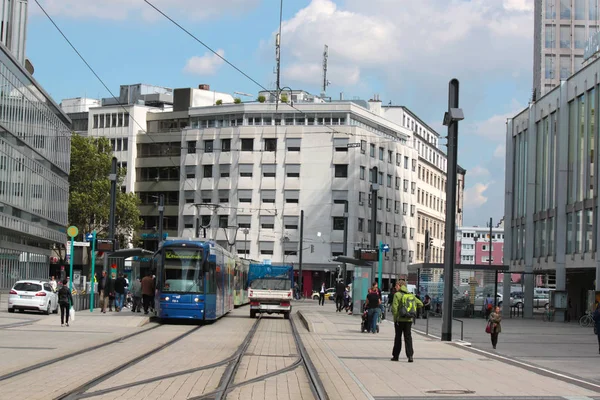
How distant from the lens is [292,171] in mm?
95938

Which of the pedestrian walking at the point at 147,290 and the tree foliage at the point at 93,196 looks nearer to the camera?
the pedestrian walking at the point at 147,290

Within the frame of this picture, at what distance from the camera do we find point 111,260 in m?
43.4

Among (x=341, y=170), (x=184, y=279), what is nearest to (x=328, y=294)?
(x=341, y=170)

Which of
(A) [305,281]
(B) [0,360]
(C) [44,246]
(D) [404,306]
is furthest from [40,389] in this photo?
(A) [305,281]

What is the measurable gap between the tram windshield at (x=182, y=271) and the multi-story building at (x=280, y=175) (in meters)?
57.6

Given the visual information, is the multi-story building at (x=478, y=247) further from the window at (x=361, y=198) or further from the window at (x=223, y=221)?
the window at (x=223, y=221)

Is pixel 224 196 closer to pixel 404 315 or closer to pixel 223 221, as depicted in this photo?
pixel 223 221

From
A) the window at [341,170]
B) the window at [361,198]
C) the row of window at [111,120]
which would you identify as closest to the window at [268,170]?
the window at [341,170]

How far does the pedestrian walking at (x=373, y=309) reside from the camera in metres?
31.0

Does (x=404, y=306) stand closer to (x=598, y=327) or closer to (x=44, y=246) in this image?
(x=598, y=327)

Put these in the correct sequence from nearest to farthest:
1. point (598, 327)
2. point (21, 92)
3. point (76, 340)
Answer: point (76, 340)
point (598, 327)
point (21, 92)

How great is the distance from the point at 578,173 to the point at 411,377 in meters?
36.4

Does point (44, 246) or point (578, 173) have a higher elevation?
point (578, 173)

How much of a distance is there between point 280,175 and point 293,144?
3.34 metres
